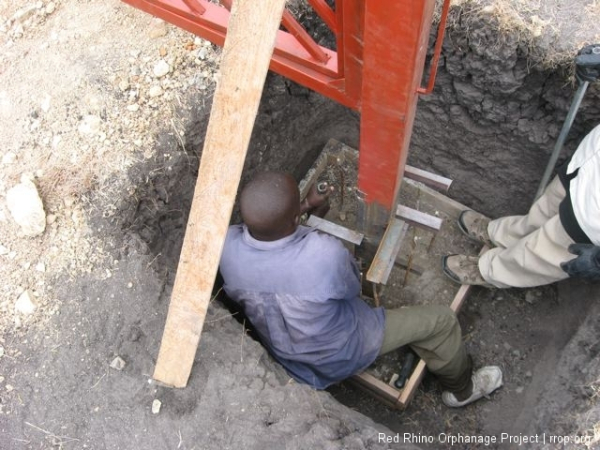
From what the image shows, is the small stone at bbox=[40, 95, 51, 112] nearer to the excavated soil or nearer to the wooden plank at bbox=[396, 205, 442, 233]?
the excavated soil

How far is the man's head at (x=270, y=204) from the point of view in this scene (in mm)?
2229

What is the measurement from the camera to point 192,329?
2.08m

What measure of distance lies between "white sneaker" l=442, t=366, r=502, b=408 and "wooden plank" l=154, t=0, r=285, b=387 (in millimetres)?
2058

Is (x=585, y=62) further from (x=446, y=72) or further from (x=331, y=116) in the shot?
(x=331, y=116)

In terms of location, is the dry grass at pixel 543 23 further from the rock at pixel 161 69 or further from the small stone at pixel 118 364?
the small stone at pixel 118 364

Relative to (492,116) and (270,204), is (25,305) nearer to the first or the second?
(270,204)

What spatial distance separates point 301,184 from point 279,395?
6.33ft

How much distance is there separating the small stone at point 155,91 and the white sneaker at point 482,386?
2.67m

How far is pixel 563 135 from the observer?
2.93m

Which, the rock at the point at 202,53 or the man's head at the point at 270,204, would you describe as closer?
the man's head at the point at 270,204

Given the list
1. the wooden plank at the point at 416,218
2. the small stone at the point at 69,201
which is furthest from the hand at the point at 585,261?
the small stone at the point at 69,201

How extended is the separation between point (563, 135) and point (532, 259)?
0.73 meters

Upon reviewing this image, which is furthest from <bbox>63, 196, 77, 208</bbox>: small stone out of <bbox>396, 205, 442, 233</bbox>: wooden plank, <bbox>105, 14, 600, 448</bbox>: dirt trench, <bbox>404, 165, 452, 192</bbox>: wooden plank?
<bbox>404, 165, 452, 192</bbox>: wooden plank

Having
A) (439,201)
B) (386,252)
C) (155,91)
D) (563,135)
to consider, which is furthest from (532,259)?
(155,91)
